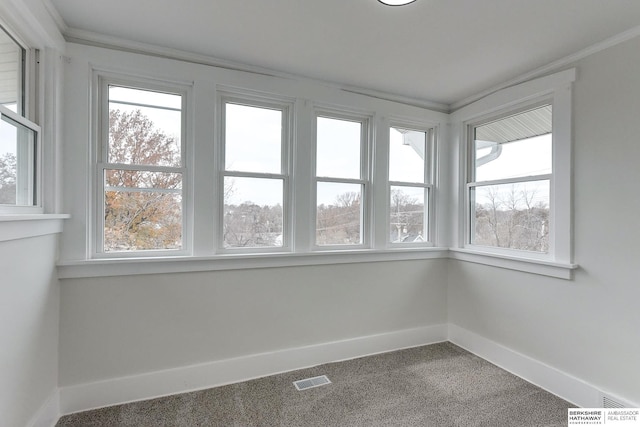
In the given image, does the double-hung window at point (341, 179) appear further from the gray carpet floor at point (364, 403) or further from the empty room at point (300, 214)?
the gray carpet floor at point (364, 403)

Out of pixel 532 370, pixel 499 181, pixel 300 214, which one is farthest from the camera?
pixel 499 181

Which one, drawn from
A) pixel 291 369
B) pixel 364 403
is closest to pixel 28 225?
pixel 291 369

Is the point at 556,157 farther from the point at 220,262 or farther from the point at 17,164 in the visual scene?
the point at 17,164

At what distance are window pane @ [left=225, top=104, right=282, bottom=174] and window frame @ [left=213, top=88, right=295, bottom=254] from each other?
0.03 meters

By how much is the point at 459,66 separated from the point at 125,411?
11.2ft

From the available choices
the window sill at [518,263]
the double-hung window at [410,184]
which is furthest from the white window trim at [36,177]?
the window sill at [518,263]

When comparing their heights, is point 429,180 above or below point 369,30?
below

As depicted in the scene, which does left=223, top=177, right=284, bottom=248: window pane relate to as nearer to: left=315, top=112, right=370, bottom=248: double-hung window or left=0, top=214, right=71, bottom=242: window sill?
left=315, top=112, right=370, bottom=248: double-hung window

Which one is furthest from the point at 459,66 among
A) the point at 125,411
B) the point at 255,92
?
the point at 125,411

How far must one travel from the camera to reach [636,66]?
74.2 inches

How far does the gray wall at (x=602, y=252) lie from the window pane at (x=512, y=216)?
266 mm

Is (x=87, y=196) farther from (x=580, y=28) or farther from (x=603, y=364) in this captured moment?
(x=603, y=364)

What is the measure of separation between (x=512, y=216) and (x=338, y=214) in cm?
152

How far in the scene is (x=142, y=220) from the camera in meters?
2.23
